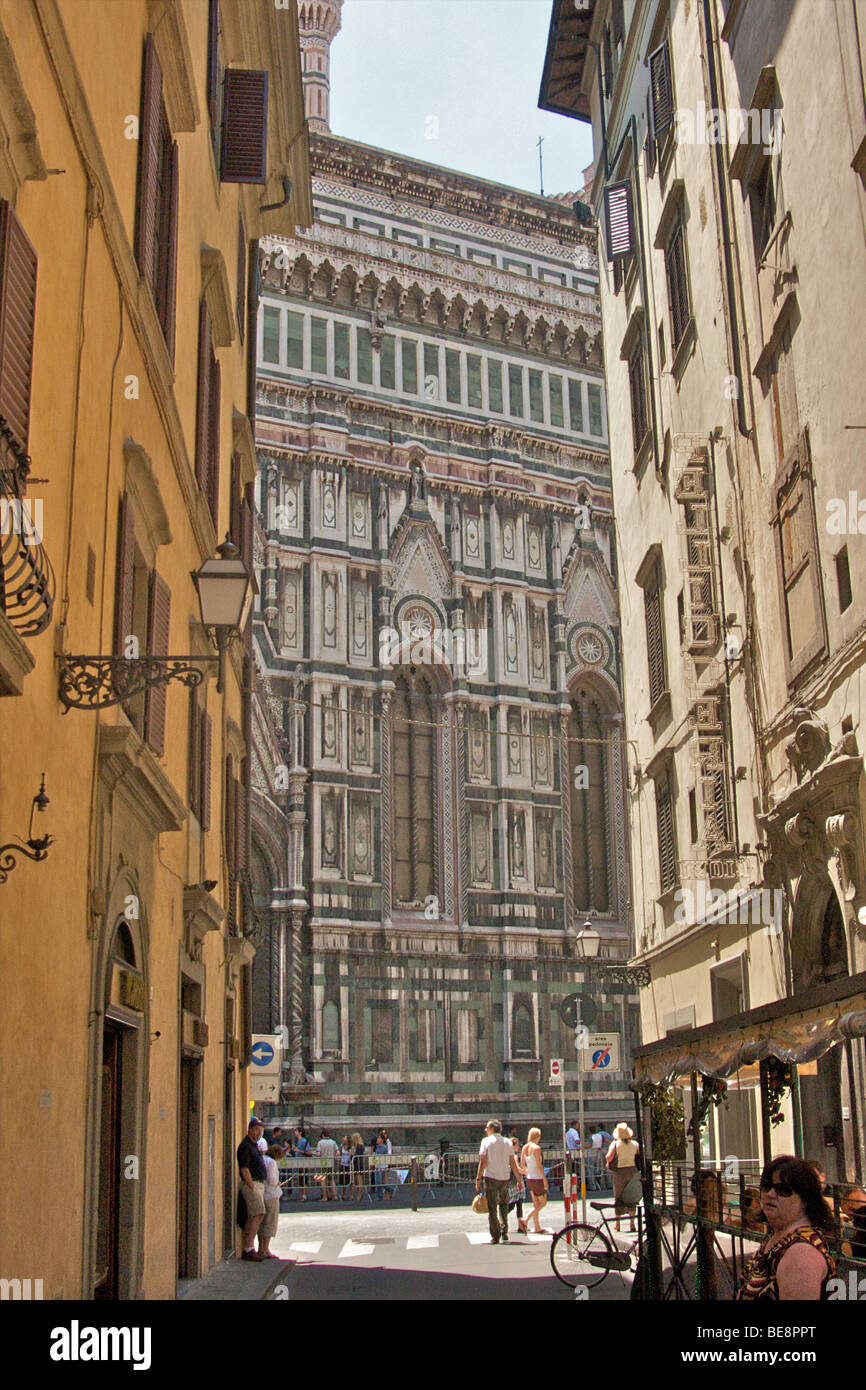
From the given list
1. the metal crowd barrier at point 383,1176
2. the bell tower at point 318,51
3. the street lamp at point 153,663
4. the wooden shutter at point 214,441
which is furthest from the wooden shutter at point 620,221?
the bell tower at point 318,51

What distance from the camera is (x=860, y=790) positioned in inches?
472

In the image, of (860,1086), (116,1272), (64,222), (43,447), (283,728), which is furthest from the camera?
(283,728)

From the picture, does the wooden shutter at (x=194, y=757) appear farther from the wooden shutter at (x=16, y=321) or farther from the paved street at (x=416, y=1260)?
the wooden shutter at (x=16, y=321)

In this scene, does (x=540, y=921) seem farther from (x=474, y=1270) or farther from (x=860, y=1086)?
(x=860, y=1086)

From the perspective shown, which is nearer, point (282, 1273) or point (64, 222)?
point (64, 222)

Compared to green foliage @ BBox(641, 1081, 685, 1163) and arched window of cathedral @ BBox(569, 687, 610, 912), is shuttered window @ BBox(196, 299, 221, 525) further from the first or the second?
arched window of cathedral @ BBox(569, 687, 610, 912)

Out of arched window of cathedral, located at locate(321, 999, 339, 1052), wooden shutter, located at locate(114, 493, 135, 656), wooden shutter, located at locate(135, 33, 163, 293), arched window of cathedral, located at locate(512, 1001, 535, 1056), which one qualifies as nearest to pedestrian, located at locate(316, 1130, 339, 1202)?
arched window of cathedral, located at locate(321, 999, 339, 1052)

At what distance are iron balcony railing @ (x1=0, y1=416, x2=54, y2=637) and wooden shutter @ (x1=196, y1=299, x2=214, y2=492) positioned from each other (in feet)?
24.4

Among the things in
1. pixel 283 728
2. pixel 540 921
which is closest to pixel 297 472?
pixel 283 728

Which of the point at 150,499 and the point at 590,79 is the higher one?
the point at 590,79

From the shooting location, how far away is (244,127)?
16.8 meters

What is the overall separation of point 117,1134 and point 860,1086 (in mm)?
5822

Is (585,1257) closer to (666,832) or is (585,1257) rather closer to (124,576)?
(124,576)

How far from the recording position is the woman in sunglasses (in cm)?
504
